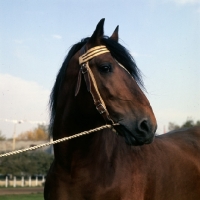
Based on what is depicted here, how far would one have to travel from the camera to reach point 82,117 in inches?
167

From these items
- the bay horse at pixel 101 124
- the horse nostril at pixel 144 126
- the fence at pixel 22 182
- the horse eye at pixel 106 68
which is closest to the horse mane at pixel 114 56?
the bay horse at pixel 101 124

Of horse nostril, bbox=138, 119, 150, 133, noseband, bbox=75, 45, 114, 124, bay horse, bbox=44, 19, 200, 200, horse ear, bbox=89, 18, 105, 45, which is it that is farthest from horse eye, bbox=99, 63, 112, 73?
horse nostril, bbox=138, 119, 150, 133

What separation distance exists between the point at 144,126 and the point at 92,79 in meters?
0.72

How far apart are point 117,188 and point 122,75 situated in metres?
1.11

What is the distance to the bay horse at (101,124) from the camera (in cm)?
388

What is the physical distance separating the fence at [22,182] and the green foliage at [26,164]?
693mm

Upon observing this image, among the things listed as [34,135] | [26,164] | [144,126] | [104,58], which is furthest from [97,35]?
[34,135]


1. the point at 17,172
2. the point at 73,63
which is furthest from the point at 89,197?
the point at 17,172

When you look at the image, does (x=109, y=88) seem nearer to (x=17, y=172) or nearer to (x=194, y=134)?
(x=194, y=134)

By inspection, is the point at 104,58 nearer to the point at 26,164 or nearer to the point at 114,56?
the point at 114,56

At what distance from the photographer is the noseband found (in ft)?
13.0

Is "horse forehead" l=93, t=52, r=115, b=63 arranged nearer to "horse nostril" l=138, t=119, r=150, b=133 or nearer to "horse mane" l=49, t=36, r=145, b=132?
"horse mane" l=49, t=36, r=145, b=132

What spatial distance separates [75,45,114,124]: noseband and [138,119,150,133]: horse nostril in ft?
1.11

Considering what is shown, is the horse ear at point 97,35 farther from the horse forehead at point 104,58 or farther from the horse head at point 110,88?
the horse forehead at point 104,58
